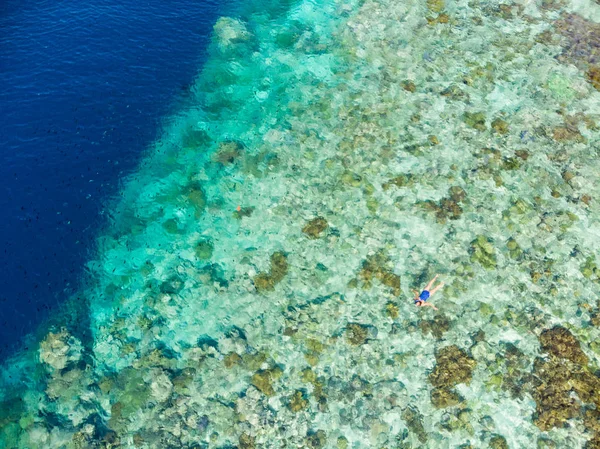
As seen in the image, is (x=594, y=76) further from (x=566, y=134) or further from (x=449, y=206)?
(x=449, y=206)

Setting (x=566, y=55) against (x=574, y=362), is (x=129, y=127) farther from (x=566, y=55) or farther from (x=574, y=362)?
(x=566, y=55)

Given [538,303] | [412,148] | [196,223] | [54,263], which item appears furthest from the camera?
[412,148]

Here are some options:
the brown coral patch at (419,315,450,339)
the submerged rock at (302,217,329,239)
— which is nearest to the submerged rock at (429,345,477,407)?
the brown coral patch at (419,315,450,339)

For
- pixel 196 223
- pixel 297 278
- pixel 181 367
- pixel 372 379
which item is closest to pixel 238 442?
pixel 181 367

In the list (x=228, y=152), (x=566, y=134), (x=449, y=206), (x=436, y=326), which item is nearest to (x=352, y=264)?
(x=436, y=326)

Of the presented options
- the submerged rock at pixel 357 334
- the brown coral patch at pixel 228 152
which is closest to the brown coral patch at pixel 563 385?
the submerged rock at pixel 357 334

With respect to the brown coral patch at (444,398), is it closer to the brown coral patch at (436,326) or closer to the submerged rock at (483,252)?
the brown coral patch at (436,326)
